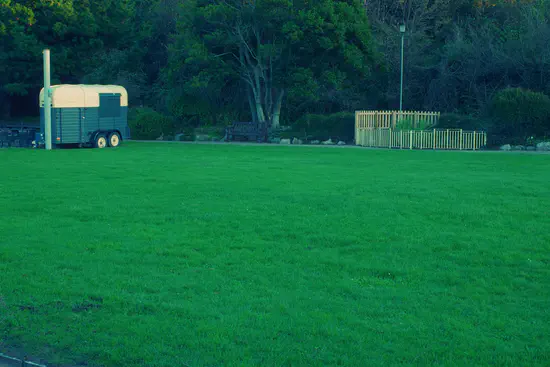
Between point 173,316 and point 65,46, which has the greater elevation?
point 65,46

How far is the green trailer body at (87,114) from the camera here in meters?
32.5

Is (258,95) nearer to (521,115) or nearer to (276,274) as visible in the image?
(521,115)

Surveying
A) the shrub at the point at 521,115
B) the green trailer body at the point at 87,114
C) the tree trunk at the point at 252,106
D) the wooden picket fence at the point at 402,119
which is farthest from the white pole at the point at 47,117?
the shrub at the point at 521,115

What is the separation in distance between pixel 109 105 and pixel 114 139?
1.79 meters

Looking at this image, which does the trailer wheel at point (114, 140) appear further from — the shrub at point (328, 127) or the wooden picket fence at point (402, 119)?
the wooden picket fence at point (402, 119)

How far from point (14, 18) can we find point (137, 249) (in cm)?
4245

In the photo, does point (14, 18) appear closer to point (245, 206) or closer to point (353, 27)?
point (353, 27)

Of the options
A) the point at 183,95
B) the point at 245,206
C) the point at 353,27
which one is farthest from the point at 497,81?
the point at 245,206

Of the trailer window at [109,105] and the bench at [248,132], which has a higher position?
the trailer window at [109,105]

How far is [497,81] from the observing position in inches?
1578

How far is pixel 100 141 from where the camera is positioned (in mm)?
33938

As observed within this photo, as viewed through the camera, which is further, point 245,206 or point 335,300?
point 245,206

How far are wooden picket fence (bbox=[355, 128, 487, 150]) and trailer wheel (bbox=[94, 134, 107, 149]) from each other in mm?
13593

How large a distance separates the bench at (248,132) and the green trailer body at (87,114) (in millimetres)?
7025
